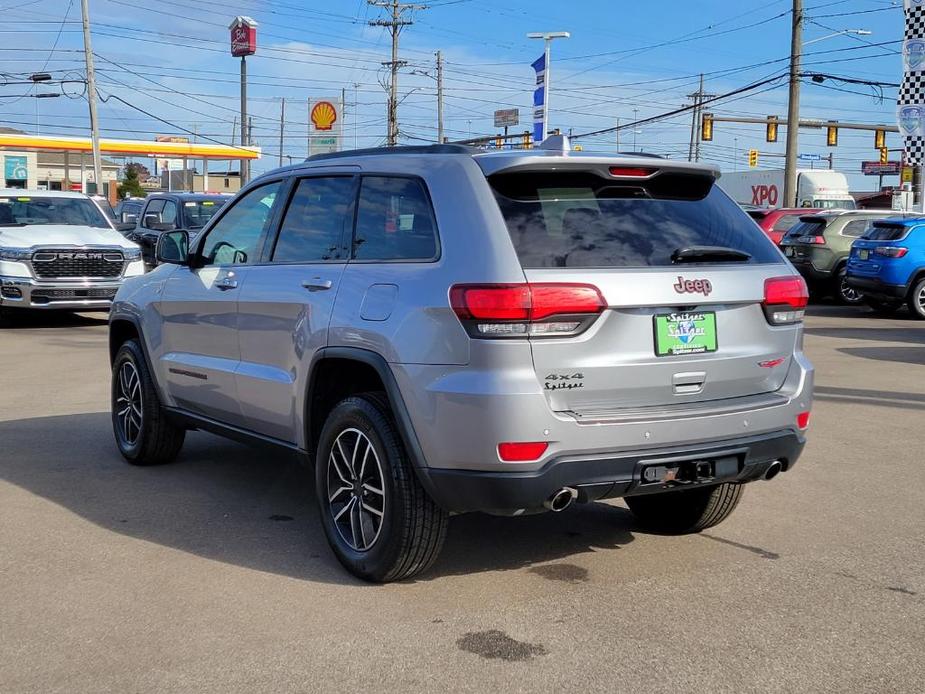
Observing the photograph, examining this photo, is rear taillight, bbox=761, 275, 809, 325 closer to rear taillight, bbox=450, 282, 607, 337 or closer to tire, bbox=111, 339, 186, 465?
rear taillight, bbox=450, 282, 607, 337

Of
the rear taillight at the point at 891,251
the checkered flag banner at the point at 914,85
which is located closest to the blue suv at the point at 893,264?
the rear taillight at the point at 891,251

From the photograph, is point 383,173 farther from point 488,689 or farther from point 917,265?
point 917,265

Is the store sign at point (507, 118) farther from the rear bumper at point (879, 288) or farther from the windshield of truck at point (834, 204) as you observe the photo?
the rear bumper at point (879, 288)

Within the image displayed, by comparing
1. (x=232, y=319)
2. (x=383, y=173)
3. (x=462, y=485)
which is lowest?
(x=462, y=485)

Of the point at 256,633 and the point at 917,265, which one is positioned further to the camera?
the point at 917,265

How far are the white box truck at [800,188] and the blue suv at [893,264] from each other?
1804 cm


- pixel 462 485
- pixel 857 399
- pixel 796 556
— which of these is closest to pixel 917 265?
pixel 857 399

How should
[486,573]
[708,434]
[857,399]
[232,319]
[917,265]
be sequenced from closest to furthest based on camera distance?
[708,434] < [486,573] < [232,319] < [857,399] < [917,265]

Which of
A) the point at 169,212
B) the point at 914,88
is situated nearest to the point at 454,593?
the point at 169,212

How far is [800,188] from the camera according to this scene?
42969mm

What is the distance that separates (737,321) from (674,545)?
4.32ft

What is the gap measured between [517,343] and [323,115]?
35.0m

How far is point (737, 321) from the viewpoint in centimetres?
467

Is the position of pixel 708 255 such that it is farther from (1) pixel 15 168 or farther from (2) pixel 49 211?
(1) pixel 15 168
